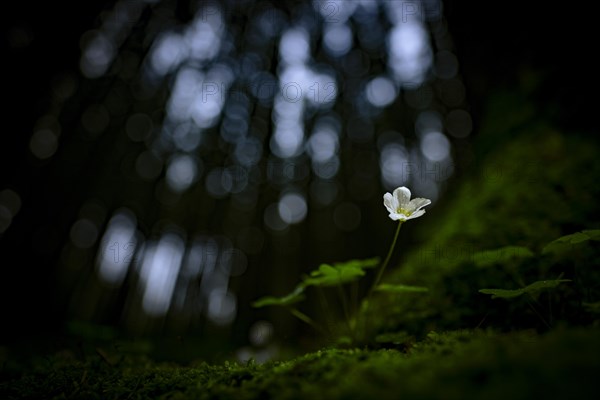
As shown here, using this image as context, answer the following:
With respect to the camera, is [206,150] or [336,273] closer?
[336,273]

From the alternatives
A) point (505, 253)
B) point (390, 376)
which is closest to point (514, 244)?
point (505, 253)

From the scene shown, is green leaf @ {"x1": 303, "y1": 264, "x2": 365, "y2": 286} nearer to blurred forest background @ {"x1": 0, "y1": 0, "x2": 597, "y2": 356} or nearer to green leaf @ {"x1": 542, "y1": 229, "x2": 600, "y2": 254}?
green leaf @ {"x1": 542, "y1": 229, "x2": 600, "y2": 254}

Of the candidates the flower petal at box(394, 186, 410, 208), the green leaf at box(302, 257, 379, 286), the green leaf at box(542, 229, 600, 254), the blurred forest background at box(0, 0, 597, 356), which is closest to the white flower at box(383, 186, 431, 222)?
the flower petal at box(394, 186, 410, 208)

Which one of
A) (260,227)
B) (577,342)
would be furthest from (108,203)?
(577,342)

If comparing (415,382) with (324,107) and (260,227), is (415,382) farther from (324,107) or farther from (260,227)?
(260,227)

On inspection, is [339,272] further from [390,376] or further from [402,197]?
[390,376]
